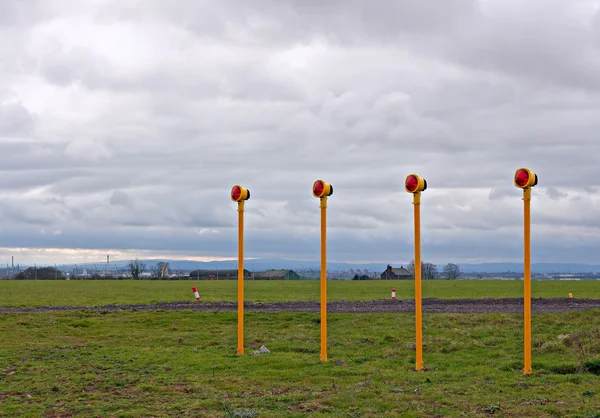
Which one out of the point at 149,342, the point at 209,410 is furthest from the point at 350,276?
the point at 209,410

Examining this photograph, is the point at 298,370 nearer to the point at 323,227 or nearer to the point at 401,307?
the point at 323,227

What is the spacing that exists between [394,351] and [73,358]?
22.7 ft

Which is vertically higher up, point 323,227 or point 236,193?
point 236,193

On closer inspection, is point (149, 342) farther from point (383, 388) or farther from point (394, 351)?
point (383, 388)

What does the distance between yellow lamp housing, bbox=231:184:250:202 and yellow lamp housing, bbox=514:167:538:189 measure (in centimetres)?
643

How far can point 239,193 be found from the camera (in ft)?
53.2

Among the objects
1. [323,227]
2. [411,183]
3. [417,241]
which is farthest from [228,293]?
[411,183]

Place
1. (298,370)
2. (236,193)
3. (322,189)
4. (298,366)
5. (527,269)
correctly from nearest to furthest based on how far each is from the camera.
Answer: (527,269), (298,370), (298,366), (322,189), (236,193)

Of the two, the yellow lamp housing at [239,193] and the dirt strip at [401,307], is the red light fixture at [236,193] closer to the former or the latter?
the yellow lamp housing at [239,193]

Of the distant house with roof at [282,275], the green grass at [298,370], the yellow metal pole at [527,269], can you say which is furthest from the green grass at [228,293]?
the distant house with roof at [282,275]

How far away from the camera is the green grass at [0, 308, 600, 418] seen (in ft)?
33.0

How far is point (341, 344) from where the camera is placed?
16.3m

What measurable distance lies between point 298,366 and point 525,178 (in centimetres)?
551

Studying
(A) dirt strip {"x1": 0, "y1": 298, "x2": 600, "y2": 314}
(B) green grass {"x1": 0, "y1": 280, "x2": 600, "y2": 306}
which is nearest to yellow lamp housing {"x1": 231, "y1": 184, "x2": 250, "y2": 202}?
(A) dirt strip {"x1": 0, "y1": 298, "x2": 600, "y2": 314}
